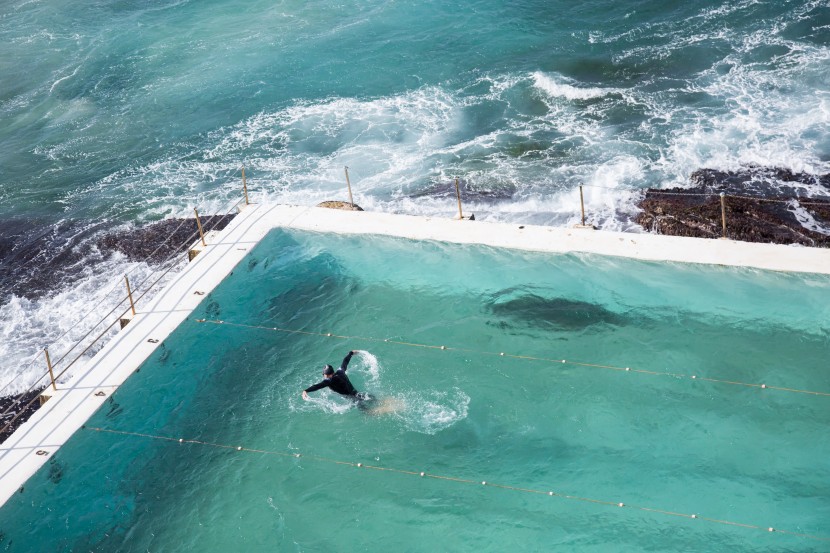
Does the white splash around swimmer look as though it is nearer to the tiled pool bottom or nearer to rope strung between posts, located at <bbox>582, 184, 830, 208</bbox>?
the tiled pool bottom

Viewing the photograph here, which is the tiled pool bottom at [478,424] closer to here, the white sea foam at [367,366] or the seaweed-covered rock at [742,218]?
the white sea foam at [367,366]

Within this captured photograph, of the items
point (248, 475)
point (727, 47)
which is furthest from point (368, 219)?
point (727, 47)

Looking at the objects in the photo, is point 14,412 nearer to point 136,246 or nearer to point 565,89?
point 136,246

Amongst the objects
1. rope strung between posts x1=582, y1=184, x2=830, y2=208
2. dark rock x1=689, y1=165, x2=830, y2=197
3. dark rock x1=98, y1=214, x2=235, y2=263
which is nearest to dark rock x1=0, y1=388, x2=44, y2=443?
dark rock x1=98, y1=214, x2=235, y2=263

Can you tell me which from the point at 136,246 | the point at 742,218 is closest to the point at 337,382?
the point at 136,246

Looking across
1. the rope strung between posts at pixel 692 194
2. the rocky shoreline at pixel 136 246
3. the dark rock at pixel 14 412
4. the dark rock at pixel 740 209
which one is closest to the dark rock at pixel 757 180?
the dark rock at pixel 740 209

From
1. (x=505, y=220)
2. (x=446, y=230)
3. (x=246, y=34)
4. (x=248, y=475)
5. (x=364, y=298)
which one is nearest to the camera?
(x=248, y=475)

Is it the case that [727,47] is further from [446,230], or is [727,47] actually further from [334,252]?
[334,252]

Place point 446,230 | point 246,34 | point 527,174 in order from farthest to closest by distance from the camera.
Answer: point 246,34 → point 527,174 → point 446,230
